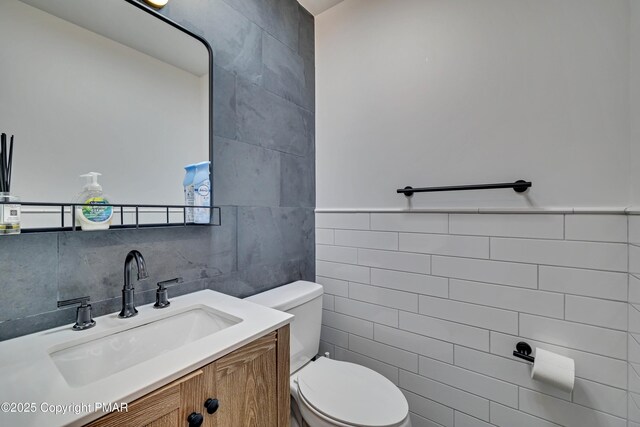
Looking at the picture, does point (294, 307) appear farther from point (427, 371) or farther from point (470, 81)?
point (470, 81)

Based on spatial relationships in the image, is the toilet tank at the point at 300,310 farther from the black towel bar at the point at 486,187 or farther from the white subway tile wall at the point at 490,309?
the black towel bar at the point at 486,187

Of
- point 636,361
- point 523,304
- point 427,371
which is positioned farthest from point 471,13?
point 427,371

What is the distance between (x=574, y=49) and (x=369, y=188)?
925 mm

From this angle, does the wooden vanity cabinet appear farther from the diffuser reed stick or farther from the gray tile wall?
the diffuser reed stick

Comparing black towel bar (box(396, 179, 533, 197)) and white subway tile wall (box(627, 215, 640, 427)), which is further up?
A: black towel bar (box(396, 179, 533, 197))

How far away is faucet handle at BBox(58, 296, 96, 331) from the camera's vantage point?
756 mm

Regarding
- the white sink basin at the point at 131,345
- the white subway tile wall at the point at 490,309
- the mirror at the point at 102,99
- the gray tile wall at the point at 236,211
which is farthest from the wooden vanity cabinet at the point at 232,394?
the white subway tile wall at the point at 490,309

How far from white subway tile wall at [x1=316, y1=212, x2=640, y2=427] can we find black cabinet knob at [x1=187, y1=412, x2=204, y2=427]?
988 mm

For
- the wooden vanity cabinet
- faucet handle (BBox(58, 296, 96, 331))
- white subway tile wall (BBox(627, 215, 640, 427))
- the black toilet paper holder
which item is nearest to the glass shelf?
faucet handle (BBox(58, 296, 96, 331))

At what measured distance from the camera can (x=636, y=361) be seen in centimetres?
84

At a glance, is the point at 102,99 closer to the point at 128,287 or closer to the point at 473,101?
the point at 128,287

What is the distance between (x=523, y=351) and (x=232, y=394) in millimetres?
1058

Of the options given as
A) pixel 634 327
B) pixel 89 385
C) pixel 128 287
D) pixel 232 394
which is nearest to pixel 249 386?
pixel 232 394

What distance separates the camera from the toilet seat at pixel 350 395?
952mm
